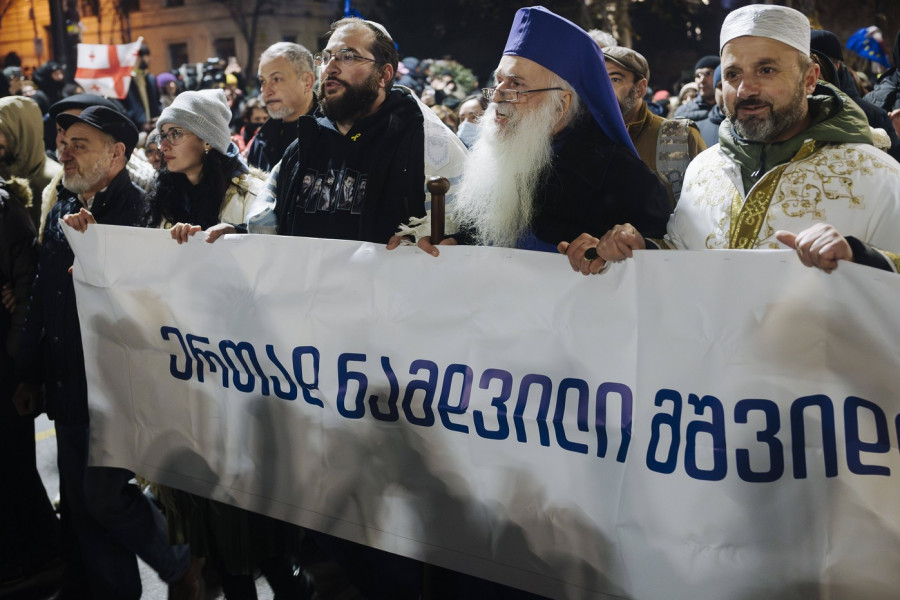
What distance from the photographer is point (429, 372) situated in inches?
106

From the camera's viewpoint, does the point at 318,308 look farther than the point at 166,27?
No

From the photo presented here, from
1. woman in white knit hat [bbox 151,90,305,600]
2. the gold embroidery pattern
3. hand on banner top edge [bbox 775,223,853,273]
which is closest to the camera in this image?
hand on banner top edge [bbox 775,223,853,273]

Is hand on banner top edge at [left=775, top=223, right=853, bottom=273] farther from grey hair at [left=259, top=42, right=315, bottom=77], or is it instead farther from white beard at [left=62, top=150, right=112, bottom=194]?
grey hair at [left=259, top=42, right=315, bottom=77]

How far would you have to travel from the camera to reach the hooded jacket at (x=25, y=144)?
17.6 feet

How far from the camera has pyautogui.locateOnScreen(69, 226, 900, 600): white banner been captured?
2148 millimetres

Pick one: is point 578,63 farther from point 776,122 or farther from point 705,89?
point 705,89

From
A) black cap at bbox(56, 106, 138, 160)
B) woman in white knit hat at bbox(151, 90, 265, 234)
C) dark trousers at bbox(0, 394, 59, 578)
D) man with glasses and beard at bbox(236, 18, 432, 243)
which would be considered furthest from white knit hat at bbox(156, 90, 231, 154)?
dark trousers at bbox(0, 394, 59, 578)

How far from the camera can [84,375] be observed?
368cm

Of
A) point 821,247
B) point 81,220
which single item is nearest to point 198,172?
point 81,220

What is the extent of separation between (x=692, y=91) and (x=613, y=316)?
24.5ft

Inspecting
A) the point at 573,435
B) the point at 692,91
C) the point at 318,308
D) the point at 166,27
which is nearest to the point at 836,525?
the point at 573,435

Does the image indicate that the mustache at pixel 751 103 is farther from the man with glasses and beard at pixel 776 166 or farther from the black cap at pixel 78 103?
the black cap at pixel 78 103

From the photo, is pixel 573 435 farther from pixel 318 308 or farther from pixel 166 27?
pixel 166 27

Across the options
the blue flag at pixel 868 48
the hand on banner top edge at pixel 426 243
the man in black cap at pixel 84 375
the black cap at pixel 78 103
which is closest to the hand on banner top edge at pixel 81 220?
the man in black cap at pixel 84 375
